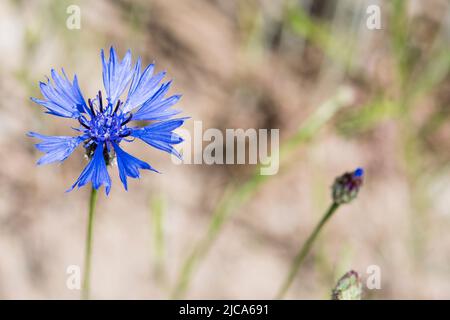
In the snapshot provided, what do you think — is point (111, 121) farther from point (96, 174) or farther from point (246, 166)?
point (246, 166)

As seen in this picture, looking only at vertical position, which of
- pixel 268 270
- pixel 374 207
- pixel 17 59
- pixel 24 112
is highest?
pixel 17 59

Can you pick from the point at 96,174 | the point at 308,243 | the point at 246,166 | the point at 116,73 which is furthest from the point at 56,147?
the point at 246,166

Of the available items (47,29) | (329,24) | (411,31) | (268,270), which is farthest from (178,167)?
(411,31)

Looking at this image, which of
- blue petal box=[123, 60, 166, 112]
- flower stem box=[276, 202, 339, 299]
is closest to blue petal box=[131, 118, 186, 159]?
blue petal box=[123, 60, 166, 112]

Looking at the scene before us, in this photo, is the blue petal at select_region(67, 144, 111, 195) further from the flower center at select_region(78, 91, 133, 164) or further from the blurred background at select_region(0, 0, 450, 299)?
the blurred background at select_region(0, 0, 450, 299)

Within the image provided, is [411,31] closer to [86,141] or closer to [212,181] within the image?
[212,181]
